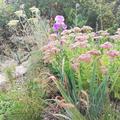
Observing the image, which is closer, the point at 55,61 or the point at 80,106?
the point at 80,106

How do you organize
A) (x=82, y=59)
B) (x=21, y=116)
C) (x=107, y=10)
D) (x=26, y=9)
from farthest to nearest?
(x=26, y=9), (x=107, y=10), (x=21, y=116), (x=82, y=59)

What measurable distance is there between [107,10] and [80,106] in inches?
136

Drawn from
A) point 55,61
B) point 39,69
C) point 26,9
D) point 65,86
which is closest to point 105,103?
point 65,86

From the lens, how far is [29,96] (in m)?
4.51

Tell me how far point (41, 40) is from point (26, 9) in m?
2.01

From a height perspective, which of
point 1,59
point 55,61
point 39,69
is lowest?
point 1,59

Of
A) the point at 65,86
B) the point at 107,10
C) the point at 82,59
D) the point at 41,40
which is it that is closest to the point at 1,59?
the point at 41,40

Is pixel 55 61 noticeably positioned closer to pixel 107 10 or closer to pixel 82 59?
pixel 82 59

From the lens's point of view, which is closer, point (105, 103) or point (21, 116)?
point (105, 103)

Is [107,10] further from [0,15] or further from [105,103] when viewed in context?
[105,103]

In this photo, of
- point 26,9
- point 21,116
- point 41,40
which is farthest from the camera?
point 26,9

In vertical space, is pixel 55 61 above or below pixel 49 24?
above

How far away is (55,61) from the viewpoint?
446 cm

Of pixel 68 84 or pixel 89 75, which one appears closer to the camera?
pixel 68 84
